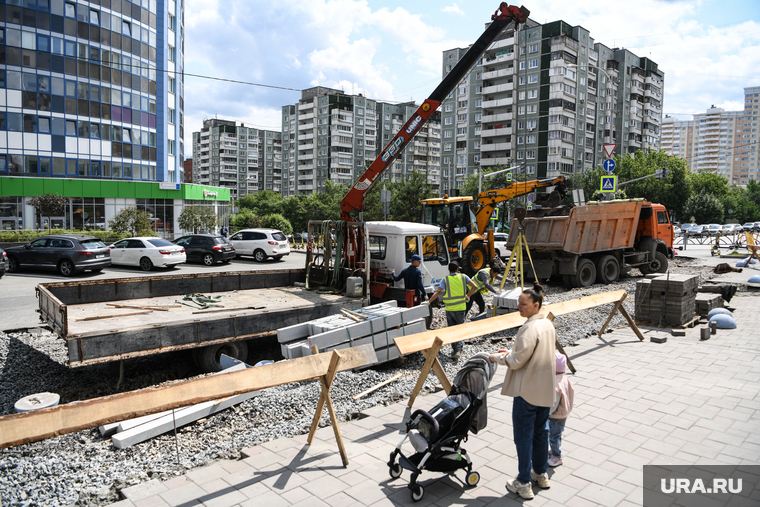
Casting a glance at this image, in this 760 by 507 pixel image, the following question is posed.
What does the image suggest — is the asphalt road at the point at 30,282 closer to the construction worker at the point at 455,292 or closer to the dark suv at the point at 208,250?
the dark suv at the point at 208,250

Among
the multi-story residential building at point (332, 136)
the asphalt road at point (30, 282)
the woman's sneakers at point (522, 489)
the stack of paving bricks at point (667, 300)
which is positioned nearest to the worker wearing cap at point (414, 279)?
the stack of paving bricks at point (667, 300)

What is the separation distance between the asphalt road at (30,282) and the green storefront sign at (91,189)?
66.7ft

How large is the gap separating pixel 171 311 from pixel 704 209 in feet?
254

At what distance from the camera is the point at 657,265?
18.8 metres

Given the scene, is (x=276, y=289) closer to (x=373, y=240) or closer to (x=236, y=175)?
(x=373, y=240)

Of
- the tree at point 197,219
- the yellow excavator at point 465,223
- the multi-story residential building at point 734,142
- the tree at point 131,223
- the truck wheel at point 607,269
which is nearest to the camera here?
the truck wheel at point 607,269

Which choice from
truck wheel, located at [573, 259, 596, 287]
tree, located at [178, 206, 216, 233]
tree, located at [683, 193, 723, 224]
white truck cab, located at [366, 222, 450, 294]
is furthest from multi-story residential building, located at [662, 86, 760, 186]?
white truck cab, located at [366, 222, 450, 294]

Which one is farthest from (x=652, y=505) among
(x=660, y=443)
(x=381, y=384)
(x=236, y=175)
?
(x=236, y=175)

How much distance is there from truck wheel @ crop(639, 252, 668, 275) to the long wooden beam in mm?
17503

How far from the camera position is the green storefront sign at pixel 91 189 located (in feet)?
122

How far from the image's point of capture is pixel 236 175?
13238 cm

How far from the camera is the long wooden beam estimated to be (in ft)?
10.1

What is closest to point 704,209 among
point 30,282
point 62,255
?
point 62,255

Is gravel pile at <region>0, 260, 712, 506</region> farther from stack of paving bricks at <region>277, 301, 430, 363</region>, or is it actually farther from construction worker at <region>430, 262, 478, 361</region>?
construction worker at <region>430, 262, 478, 361</region>
